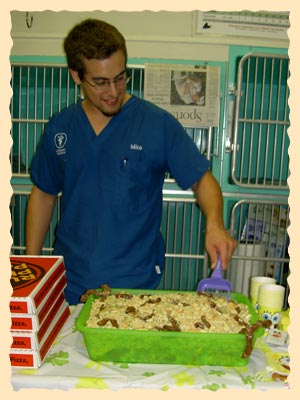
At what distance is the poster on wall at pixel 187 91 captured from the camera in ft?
6.84

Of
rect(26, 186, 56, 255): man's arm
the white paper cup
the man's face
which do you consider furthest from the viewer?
rect(26, 186, 56, 255): man's arm

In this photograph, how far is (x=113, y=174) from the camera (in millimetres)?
1410

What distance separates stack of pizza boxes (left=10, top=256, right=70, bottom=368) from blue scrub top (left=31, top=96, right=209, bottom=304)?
340mm

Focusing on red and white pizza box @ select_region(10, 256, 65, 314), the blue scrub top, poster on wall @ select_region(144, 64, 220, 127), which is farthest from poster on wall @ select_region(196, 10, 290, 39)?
red and white pizza box @ select_region(10, 256, 65, 314)

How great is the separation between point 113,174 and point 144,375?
2.40 feet

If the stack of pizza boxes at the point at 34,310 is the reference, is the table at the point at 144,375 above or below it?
below

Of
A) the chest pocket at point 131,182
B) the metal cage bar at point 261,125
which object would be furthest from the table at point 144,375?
the metal cage bar at point 261,125

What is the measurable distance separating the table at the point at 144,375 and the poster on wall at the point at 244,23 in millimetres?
1659

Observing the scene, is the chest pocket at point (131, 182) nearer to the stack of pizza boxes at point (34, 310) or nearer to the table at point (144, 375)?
the stack of pizza boxes at point (34, 310)

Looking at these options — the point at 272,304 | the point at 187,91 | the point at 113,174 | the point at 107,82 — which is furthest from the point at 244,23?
the point at 272,304

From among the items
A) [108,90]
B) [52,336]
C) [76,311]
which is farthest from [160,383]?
[108,90]

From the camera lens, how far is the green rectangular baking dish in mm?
857

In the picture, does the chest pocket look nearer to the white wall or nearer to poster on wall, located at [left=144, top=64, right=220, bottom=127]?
poster on wall, located at [left=144, top=64, right=220, bottom=127]

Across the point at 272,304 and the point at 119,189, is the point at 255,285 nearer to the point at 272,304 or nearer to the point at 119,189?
the point at 272,304
